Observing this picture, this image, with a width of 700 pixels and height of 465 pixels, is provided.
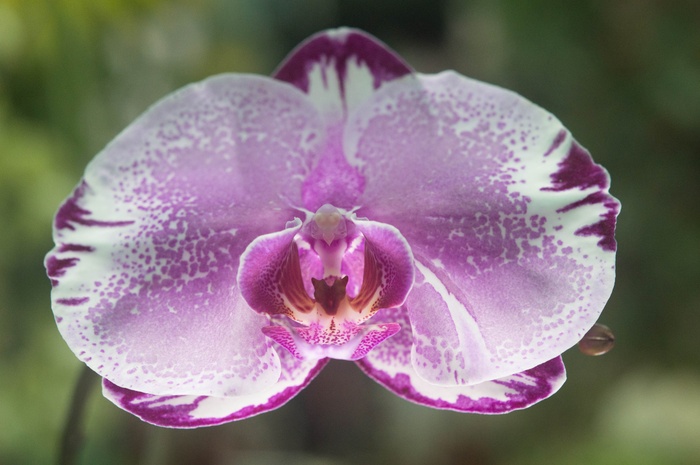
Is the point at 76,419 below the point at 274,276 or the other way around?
below

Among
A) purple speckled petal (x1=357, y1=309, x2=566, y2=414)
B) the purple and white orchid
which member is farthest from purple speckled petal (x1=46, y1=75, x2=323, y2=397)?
purple speckled petal (x1=357, y1=309, x2=566, y2=414)

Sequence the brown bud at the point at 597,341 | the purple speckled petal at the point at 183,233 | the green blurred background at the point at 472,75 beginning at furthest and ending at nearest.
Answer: the green blurred background at the point at 472,75
the brown bud at the point at 597,341
the purple speckled petal at the point at 183,233

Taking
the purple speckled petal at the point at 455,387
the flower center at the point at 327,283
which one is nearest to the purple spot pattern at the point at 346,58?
the flower center at the point at 327,283

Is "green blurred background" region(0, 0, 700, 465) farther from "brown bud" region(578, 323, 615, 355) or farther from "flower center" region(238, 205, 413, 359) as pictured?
"brown bud" region(578, 323, 615, 355)

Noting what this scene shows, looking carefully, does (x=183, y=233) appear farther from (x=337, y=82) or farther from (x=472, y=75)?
(x=472, y=75)

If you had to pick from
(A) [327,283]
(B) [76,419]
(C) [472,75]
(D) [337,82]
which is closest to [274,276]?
(A) [327,283]

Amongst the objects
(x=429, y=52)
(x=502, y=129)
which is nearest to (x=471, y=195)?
(x=502, y=129)

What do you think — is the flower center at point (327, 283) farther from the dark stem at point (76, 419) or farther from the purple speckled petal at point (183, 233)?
the dark stem at point (76, 419)
